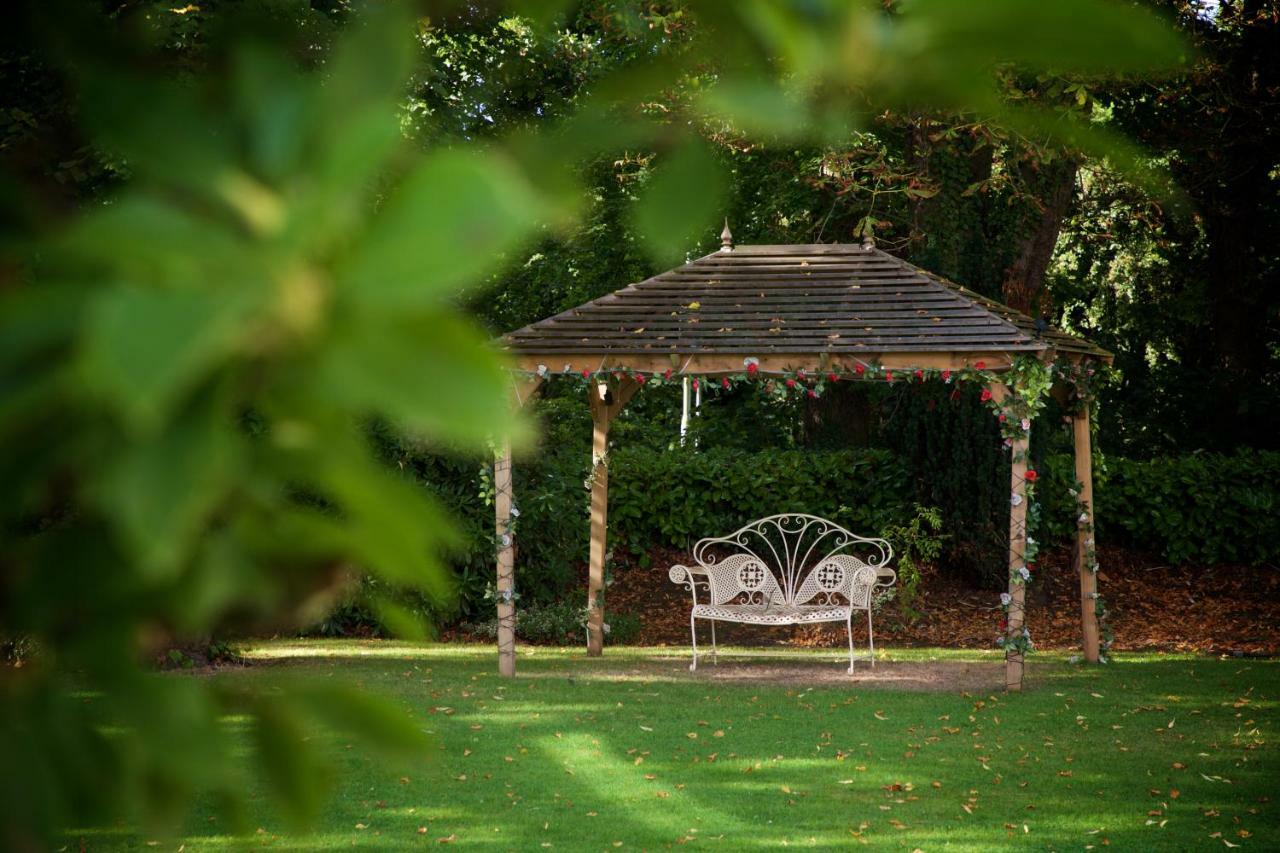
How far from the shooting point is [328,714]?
1.55 ft

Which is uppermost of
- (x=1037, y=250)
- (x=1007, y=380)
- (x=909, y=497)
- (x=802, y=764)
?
(x=1037, y=250)

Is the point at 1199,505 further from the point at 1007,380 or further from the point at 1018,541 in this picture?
the point at 1007,380

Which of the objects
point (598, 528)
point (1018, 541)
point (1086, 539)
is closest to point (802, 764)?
point (1018, 541)

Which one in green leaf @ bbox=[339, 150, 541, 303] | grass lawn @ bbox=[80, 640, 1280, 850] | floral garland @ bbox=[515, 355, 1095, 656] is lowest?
grass lawn @ bbox=[80, 640, 1280, 850]

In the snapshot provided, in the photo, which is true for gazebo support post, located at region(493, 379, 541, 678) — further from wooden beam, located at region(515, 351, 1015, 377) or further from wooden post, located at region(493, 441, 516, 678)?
wooden beam, located at region(515, 351, 1015, 377)

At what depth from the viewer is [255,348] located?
358 millimetres

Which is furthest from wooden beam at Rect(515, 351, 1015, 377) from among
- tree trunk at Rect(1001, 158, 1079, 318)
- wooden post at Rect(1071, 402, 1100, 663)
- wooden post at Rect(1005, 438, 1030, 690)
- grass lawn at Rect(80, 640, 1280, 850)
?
tree trunk at Rect(1001, 158, 1079, 318)

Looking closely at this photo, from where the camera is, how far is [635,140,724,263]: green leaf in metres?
0.55

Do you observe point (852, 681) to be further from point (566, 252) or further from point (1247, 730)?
point (566, 252)

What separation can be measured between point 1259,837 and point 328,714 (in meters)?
5.80

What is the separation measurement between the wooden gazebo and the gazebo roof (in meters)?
0.01

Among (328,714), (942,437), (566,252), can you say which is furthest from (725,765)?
(566,252)

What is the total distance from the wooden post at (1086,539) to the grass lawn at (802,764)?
1.45ft

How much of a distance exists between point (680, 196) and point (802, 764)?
249 inches
